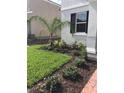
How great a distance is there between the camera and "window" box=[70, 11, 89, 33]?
21.6ft

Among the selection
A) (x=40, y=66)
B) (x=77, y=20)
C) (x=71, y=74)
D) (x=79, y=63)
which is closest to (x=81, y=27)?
(x=77, y=20)

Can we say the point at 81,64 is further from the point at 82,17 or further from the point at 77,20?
the point at 77,20

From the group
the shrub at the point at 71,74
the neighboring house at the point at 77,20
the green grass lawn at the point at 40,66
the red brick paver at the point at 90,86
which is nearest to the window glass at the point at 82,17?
the neighboring house at the point at 77,20

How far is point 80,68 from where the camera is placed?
4312 mm

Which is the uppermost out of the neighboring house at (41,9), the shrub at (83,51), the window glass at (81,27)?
the neighboring house at (41,9)

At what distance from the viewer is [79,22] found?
700 cm

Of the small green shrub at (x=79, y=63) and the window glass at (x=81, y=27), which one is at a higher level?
the window glass at (x=81, y=27)

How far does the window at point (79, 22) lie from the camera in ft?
21.6

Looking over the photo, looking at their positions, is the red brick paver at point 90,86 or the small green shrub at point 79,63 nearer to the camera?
the red brick paver at point 90,86

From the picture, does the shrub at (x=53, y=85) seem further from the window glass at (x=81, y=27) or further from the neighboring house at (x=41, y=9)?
the neighboring house at (x=41, y=9)

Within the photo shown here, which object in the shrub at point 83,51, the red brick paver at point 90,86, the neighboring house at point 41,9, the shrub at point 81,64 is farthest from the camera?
the neighboring house at point 41,9
